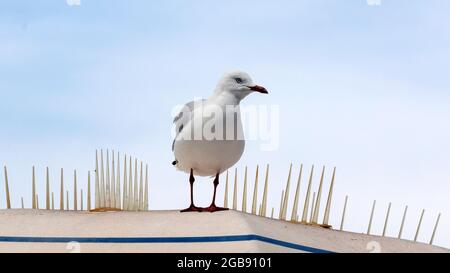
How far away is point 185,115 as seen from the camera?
9562mm

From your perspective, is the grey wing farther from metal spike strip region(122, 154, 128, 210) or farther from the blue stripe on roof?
metal spike strip region(122, 154, 128, 210)

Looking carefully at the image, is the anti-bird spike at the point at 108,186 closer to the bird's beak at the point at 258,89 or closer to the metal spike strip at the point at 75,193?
the metal spike strip at the point at 75,193

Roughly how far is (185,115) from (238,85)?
795 mm

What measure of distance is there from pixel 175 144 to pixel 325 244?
2.32 metres

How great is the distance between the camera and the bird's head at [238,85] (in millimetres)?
9438

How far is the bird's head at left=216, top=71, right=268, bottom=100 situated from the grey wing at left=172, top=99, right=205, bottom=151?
1.23 feet

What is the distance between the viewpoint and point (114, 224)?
30.7 feet

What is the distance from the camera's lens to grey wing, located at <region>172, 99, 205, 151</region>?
9523 millimetres

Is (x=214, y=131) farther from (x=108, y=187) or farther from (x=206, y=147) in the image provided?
(x=108, y=187)

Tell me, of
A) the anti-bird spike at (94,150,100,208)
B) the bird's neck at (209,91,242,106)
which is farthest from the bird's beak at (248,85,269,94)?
the anti-bird spike at (94,150,100,208)

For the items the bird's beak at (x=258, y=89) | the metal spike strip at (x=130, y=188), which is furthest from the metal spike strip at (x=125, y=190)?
the bird's beak at (x=258, y=89)
